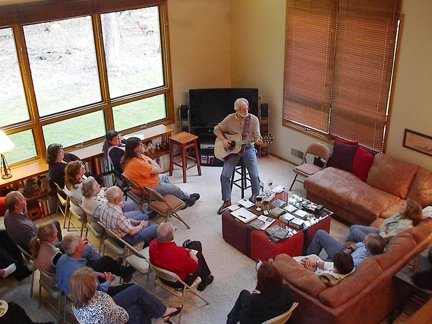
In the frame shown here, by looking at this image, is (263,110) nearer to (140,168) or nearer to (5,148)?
(140,168)

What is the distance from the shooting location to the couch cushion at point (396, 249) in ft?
14.9

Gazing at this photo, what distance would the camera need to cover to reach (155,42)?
7.90 meters

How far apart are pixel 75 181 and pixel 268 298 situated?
9.88 feet

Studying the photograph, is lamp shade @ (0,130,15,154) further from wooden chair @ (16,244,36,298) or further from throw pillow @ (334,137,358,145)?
throw pillow @ (334,137,358,145)

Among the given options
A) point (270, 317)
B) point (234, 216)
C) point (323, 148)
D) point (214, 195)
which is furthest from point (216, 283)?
point (323, 148)

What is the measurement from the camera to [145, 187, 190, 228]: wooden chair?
20.4 ft

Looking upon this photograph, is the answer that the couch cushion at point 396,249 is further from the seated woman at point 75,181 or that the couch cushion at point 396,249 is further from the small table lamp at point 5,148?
the small table lamp at point 5,148

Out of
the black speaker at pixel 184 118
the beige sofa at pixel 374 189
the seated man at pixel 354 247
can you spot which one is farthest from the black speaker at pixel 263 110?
the seated man at pixel 354 247

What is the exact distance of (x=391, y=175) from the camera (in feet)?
20.8

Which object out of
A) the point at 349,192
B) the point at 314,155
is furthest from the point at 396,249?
the point at 314,155

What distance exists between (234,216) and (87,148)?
8.91ft

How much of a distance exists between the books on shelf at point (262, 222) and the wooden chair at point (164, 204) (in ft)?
3.49

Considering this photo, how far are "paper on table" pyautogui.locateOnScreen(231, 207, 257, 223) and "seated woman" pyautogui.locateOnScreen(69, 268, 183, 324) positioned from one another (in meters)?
1.65

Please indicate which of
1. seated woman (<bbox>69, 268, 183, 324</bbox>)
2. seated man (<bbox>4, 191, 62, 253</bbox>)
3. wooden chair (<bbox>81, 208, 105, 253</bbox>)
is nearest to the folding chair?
wooden chair (<bbox>81, 208, 105, 253</bbox>)
